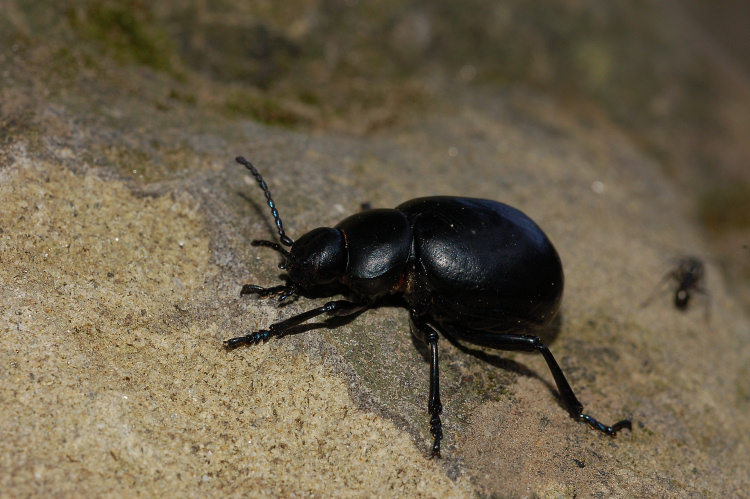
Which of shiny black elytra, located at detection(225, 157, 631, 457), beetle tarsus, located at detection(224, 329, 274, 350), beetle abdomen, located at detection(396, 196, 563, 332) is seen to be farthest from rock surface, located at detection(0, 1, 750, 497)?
beetle abdomen, located at detection(396, 196, 563, 332)

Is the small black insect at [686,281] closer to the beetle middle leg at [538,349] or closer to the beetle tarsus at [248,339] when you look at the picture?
the beetle middle leg at [538,349]

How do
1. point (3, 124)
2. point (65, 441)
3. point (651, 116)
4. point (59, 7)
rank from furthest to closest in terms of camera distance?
point (651, 116) → point (59, 7) → point (3, 124) → point (65, 441)

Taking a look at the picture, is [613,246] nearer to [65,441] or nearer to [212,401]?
[212,401]

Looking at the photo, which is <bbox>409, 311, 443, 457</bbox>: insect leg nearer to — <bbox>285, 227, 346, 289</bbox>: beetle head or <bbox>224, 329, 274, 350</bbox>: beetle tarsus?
<bbox>285, 227, 346, 289</bbox>: beetle head

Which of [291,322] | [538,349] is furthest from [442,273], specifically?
[291,322]

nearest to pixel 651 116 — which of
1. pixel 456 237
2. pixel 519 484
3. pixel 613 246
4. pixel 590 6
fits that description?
pixel 590 6

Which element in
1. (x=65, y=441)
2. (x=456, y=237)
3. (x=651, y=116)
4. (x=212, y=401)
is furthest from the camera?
(x=651, y=116)
